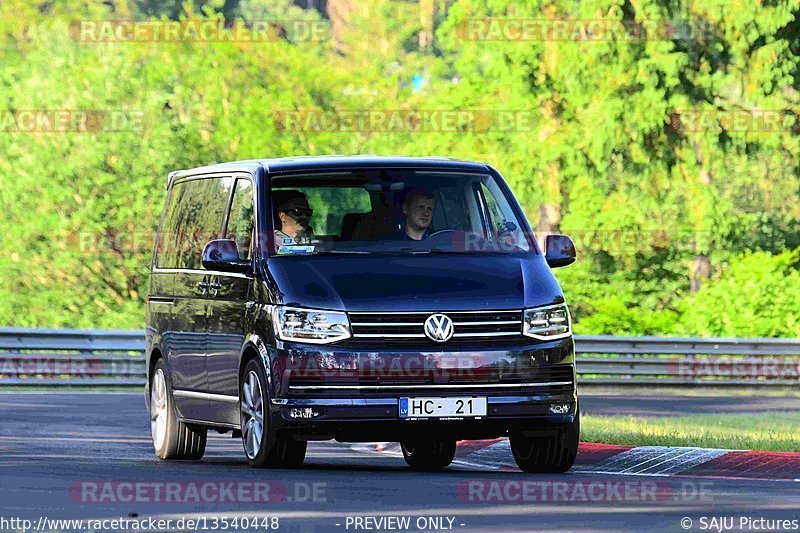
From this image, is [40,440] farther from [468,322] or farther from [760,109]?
[760,109]

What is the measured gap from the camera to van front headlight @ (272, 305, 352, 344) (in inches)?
495

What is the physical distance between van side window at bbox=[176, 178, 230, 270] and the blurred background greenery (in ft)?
76.4

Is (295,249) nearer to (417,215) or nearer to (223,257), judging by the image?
(223,257)

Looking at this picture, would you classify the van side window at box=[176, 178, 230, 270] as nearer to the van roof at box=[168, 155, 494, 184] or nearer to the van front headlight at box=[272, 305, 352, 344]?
the van roof at box=[168, 155, 494, 184]

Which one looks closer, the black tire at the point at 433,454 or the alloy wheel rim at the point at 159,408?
the black tire at the point at 433,454

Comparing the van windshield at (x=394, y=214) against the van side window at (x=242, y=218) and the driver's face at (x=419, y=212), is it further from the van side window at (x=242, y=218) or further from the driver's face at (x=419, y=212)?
the van side window at (x=242, y=218)

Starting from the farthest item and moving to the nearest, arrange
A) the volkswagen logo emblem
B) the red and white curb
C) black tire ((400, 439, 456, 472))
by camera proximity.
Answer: black tire ((400, 439, 456, 472)) < the red and white curb < the volkswagen logo emblem

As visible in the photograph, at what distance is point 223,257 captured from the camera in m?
13.5

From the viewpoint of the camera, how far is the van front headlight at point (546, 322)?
12.8 metres

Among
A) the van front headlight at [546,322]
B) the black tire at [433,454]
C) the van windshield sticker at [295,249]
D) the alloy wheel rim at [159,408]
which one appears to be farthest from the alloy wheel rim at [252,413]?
the alloy wheel rim at [159,408]

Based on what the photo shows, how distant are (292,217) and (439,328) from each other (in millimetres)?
1631

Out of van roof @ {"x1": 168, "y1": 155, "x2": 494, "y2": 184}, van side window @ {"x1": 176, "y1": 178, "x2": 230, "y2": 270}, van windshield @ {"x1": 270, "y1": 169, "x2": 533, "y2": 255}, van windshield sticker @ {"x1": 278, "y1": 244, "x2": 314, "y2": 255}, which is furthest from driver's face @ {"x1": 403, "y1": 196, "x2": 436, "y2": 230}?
van side window @ {"x1": 176, "y1": 178, "x2": 230, "y2": 270}

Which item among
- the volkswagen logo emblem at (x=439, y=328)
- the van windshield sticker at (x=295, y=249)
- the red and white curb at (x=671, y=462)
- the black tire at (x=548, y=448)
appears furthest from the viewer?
the red and white curb at (x=671, y=462)

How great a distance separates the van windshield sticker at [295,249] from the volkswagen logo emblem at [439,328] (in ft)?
3.81
